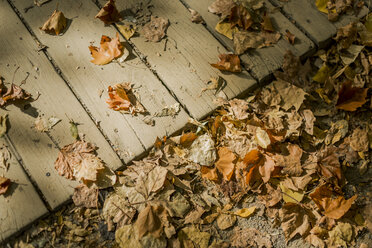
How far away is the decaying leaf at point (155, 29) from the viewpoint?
1.91 metres

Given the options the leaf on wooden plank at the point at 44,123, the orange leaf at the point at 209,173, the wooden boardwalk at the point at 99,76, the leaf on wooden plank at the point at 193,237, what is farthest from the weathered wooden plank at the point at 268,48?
the leaf on wooden plank at the point at 44,123

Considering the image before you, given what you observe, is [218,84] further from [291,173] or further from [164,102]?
[291,173]

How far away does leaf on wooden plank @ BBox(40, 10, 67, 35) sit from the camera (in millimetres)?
1882

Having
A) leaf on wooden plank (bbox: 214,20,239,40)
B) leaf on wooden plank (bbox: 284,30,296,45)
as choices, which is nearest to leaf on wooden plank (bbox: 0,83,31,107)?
leaf on wooden plank (bbox: 214,20,239,40)

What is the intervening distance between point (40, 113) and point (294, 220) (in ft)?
4.44

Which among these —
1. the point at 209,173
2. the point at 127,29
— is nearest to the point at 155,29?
A: the point at 127,29

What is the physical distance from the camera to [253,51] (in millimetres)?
1919

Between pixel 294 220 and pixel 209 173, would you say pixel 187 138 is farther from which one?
pixel 294 220

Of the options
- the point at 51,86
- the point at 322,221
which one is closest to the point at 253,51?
the point at 322,221

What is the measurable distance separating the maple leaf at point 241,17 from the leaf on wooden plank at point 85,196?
1.22 metres

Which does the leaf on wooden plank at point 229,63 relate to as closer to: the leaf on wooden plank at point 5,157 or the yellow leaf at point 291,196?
the yellow leaf at point 291,196

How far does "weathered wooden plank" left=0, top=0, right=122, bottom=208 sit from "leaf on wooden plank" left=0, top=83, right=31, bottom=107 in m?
0.03

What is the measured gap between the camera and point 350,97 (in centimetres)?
184

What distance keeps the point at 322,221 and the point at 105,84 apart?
1.28 meters
